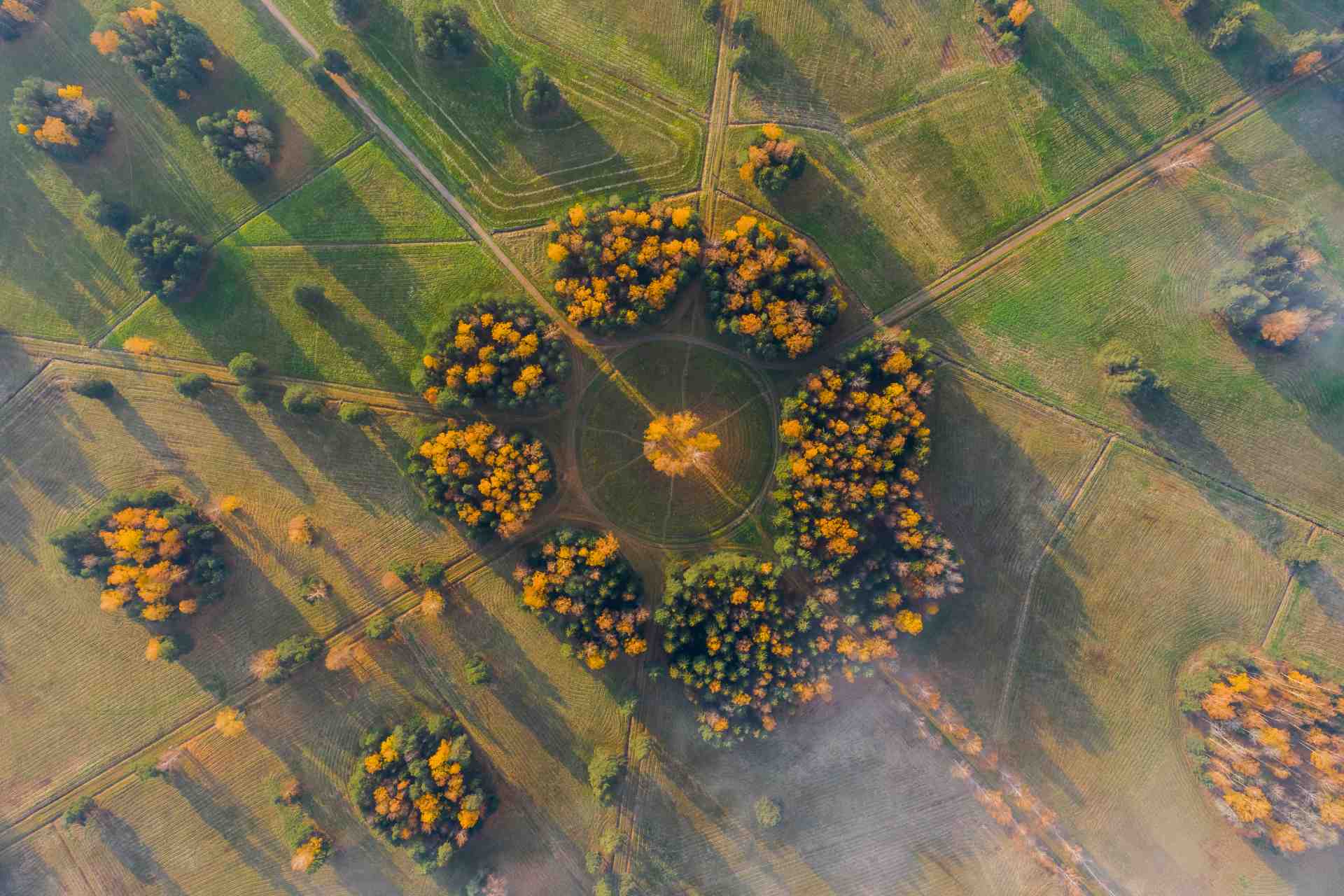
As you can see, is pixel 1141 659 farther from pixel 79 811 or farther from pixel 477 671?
pixel 79 811

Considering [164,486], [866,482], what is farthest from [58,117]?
[866,482]

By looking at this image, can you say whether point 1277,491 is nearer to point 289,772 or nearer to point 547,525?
point 547,525

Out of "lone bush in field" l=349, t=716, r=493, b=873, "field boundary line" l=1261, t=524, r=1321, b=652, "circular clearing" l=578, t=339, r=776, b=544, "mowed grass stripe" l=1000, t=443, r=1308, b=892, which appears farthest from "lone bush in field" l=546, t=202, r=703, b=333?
"field boundary line" l=1261, t=524, r=1321, b=652

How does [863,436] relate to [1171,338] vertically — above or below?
above

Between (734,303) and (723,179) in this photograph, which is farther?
(723,179)

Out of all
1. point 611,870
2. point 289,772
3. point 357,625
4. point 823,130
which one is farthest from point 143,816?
point 823,130

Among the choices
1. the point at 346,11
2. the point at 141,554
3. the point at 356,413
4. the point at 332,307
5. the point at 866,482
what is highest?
the point at 346,11

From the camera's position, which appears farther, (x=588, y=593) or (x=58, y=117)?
(x=58, y=117)
